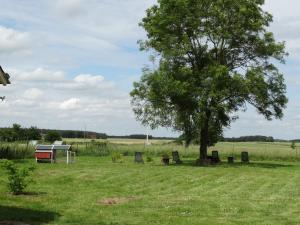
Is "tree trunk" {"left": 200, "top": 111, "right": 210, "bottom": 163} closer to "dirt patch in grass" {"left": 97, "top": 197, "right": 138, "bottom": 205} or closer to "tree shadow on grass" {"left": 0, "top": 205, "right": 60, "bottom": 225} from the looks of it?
"dirt patch in grass" {"left": 97, "top": 197, "right": 138, "bottom": 205}

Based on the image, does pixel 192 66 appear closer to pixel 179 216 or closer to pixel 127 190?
pixel 127 190

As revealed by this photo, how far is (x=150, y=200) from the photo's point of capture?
1641 centimetres

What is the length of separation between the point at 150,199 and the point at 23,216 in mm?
5097

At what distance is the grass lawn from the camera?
12.9 m

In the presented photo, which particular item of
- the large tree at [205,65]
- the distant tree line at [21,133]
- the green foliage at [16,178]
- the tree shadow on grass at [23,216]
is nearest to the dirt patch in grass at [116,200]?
the tree shadow on grass at [23,216]

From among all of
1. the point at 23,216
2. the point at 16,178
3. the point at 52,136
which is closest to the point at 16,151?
the point at 16,178

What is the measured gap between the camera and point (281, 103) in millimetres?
38062

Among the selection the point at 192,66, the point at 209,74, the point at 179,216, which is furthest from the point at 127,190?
the point at 192,66

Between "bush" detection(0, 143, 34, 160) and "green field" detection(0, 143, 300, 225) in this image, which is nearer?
"green field" detection(0, 143, 300, 225)

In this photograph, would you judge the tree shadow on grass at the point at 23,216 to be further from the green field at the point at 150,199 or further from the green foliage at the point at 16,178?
the green foliage at the point at 16,178

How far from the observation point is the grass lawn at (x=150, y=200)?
42.4 feet

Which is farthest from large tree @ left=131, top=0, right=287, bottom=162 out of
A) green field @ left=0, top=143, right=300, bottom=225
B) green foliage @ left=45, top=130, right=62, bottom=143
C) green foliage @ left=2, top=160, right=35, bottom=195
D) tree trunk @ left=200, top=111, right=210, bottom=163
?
green foliage @ left=45, top=130, right=62, bottom=143

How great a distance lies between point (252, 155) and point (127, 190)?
3158 centimetres

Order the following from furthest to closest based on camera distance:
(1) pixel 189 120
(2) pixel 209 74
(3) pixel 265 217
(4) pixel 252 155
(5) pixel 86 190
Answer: (4) pixel 252 155 → (1) pixel 189 120 → (2) pixel 209 74 → (5) pixel 86 190 → (3) pixel 265 217
